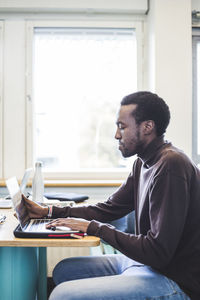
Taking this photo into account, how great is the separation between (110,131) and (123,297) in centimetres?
221

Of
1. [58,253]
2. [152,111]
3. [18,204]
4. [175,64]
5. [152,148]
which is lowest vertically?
[58,253]

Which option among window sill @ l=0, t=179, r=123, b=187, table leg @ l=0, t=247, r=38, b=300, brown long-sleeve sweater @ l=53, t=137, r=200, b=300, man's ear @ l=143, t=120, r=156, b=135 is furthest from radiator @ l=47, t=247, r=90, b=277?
man's ear @ l=143, t=120, r=156, b=135

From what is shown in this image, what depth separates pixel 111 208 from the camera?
1.66m

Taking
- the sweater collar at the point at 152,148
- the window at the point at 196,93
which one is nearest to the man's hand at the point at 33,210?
the sweater collar at the point at 152,148

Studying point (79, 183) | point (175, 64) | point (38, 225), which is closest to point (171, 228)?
point (38, 225)

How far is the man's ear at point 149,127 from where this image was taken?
1.33 meters

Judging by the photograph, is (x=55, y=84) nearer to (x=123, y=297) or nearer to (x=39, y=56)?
(x=39, y=56)

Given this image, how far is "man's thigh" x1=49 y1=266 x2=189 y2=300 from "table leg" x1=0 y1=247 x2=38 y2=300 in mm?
327

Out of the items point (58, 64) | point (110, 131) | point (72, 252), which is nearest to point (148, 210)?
point (72, 252)

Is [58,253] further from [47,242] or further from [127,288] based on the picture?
[127,288]

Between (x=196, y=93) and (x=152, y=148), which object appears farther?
(x=196, y=93)

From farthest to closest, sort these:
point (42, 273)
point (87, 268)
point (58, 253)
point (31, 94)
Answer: point (31, 94) → point (58, 253) → point (42, 273) → point (87, 268)

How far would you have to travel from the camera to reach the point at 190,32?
115 inches

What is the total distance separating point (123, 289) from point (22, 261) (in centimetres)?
64
